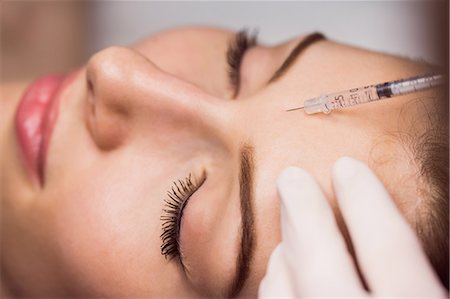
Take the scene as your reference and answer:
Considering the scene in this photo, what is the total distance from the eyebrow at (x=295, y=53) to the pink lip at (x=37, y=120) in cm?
43

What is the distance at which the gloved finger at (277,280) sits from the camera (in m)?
0.72

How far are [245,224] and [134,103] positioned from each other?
0.30 metres

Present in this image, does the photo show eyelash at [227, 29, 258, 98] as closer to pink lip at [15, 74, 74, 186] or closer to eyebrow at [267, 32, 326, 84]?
eyebrow at [267, 32, 326, 84]

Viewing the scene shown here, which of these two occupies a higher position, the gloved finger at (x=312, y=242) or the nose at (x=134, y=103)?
the nose at (x=134, y=103)

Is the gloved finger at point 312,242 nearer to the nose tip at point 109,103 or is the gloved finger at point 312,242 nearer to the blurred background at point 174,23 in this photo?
the nose tip at point 109,103

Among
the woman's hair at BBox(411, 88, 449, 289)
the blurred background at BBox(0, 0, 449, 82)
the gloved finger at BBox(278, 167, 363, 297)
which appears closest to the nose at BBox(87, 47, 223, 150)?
the gloved finger at BBox(278, 167, 363, 297)

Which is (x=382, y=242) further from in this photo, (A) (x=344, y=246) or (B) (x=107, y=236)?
(B) (x=107, y=236)

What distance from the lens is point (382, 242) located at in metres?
0.67

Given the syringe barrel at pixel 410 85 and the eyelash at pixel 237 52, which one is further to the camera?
the eyelash at pixel 237 52

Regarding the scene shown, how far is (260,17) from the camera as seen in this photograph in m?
1.82

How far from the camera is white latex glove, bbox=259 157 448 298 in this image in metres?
0.67

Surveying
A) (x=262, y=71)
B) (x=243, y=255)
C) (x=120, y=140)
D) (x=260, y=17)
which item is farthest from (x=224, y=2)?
(x=243, y=255)

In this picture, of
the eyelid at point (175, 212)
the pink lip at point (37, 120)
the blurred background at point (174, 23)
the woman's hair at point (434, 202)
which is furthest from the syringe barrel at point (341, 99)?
the blurred background at point (174, 23)

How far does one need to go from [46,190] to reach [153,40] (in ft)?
1.25
